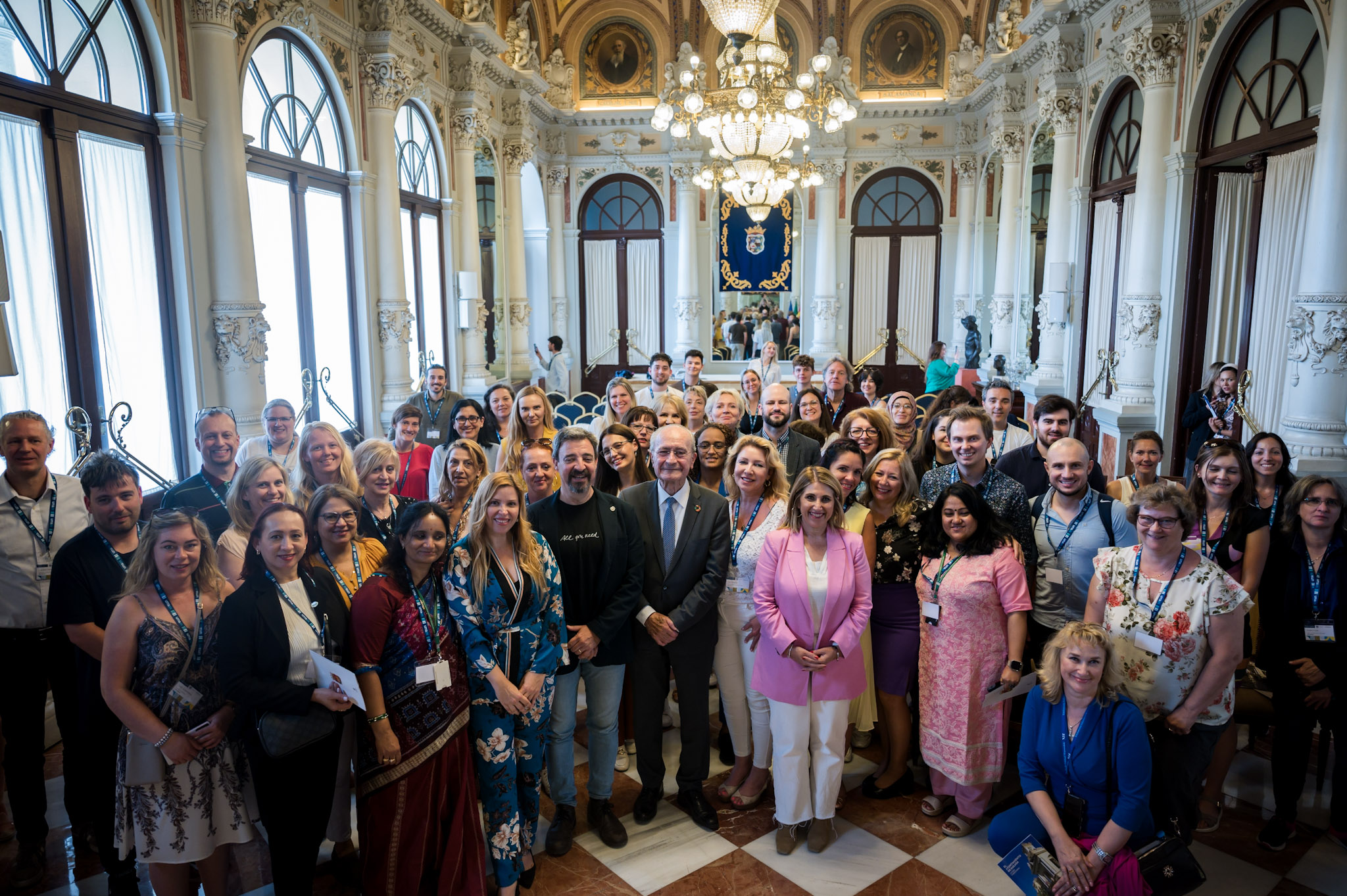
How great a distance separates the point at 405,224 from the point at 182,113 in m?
3.84

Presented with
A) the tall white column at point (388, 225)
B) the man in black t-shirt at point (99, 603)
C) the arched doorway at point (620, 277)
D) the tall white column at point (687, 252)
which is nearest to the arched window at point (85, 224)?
the man in black t-shirt at point (99, 603)

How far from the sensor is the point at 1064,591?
137 inches

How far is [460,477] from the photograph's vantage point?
148 inches

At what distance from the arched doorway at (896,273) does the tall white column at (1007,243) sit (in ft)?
8.50

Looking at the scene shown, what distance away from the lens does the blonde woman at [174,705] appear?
8.53 feet

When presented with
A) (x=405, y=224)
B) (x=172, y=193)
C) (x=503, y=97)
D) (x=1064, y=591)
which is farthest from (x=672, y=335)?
(x=1064, y=591)

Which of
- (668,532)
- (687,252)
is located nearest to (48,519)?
(668,532)

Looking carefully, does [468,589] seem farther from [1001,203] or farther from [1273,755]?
[1001,203]

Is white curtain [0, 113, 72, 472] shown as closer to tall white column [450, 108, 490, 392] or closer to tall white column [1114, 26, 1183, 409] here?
tall white column [450, 108, 490, 392]

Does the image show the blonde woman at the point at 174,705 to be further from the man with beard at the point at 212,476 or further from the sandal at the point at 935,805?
the sandal at the point at 935,805

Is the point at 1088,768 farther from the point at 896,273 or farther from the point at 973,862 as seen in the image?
the point at 896,273

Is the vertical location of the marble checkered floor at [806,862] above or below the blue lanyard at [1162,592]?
below

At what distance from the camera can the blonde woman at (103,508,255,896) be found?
2.60 meters

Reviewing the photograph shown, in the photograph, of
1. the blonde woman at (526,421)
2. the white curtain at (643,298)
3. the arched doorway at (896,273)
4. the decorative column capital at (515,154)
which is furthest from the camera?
the white curtain at (643,298)
